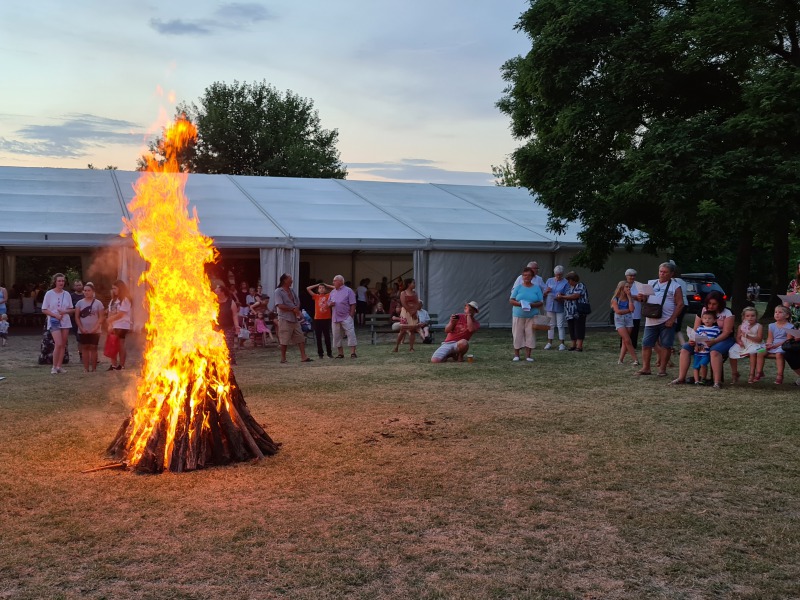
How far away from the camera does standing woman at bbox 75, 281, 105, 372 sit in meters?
12.4

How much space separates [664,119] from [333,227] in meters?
8.70

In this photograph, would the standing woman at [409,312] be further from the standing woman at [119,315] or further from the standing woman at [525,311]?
the standing woman at [119,315]

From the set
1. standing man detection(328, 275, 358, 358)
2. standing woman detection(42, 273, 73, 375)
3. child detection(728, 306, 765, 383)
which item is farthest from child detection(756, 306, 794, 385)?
standing woman detection(42, 273, 73, 375)

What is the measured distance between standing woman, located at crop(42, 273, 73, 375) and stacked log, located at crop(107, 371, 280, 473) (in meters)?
6.26

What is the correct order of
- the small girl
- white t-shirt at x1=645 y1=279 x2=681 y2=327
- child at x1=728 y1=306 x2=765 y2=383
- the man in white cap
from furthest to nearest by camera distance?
the man in white cap < the small girl < white t-shirt at x1=645 y1=279 x2=681 y2=327 < child at x1=728 y1=306 x2=765 y2=383

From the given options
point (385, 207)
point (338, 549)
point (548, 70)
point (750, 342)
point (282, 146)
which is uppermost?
point (282, 146)

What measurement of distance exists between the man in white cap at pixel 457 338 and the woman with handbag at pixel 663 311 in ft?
11.6

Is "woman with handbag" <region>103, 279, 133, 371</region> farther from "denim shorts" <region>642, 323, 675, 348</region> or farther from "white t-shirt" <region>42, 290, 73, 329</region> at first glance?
"denim shorts" <region>642, 323, 675, 348</region>

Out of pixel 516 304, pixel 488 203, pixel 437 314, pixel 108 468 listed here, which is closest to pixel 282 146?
pixel 488 203

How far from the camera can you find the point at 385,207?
2283cm

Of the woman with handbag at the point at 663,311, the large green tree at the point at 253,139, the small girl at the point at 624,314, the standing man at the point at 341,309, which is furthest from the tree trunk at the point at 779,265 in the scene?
the large green tree at the point at 253,139

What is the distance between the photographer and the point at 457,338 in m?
13.9

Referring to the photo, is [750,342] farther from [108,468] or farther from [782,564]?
[108,468]

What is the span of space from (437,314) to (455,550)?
1587cm
